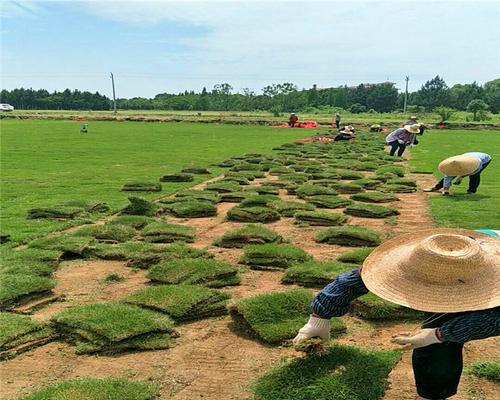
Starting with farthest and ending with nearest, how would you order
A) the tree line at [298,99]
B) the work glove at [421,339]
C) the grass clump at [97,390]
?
the tree line at [298,99]
the grass clump at [97,390]
the work glove at [421,339]

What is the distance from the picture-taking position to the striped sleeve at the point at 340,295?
414 cm

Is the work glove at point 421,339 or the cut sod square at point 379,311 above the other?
the work glove at point 421,339

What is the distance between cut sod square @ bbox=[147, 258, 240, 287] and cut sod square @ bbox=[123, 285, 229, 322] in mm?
418

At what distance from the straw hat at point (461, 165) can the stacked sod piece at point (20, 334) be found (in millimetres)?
10469

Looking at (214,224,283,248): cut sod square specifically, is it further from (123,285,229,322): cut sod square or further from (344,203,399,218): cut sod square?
(344,203,399,218): cut sod square

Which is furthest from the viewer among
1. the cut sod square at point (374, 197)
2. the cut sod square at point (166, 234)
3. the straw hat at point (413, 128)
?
the straw hat at point (413, 128)

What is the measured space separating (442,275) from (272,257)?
430 centimetres

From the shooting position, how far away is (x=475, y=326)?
335 cm

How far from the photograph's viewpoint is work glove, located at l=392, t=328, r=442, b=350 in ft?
11.5

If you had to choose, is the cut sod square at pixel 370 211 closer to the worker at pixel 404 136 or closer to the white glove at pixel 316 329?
the white glove at pixel 316 329

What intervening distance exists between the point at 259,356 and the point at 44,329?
2.17m

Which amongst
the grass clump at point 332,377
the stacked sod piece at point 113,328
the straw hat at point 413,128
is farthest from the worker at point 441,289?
the straw hat at point 413,128

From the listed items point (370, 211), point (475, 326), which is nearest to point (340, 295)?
point (475, 326)

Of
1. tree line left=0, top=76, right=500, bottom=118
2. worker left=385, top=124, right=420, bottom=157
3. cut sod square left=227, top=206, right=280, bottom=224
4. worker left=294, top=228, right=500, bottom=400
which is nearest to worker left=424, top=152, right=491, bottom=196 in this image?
cut sod square left=227, top=206, right=280, bottom=224
